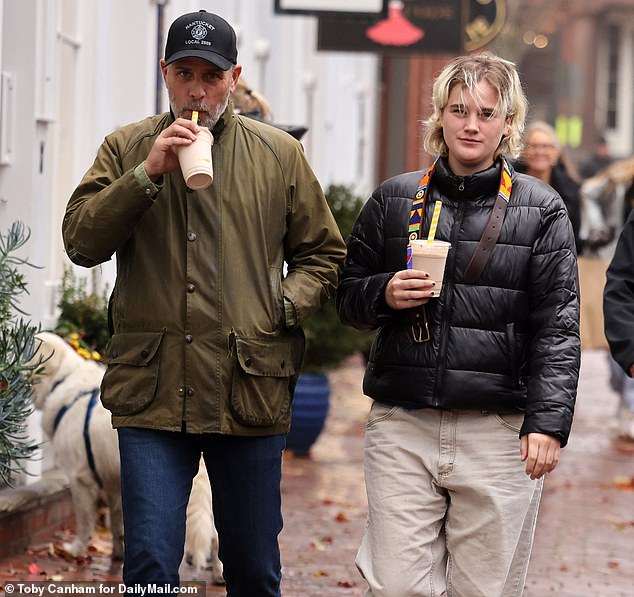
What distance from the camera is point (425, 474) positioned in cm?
498

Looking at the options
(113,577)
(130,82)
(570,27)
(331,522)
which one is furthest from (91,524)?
(570,27)

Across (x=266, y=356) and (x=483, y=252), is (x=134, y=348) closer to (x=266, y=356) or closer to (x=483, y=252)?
(x=266, y=356)

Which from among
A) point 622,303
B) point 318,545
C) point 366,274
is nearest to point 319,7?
point 318,545

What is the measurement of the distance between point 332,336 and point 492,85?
642cm

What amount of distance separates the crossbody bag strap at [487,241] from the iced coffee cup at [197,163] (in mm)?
890

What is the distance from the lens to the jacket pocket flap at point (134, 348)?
→ 482 centimetres

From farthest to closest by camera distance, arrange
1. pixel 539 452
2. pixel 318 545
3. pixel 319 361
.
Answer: pixel 319 361 → pixel 318 545 → pixel 539 452

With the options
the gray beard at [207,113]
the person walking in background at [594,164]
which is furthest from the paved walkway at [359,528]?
the person walking in background at [594,164]

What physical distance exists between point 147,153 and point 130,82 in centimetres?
A: 509

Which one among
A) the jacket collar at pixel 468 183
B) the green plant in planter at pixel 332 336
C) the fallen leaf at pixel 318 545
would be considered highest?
the jacket collar at pixel 468 183

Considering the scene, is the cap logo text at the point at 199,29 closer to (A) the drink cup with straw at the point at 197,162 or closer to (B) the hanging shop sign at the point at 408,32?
(A) the drink cup with straw at the point at 197,162

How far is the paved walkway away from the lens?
735cm

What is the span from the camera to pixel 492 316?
491 cm

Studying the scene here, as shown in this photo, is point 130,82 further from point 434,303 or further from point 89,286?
point 434,303
